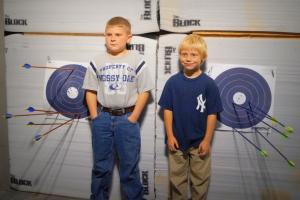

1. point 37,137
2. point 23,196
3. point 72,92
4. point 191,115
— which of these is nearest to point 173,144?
point 191,115

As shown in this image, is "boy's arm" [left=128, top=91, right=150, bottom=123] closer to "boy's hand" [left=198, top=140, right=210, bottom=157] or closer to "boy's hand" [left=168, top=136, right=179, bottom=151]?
"boy's hand" [left=168, top=136, right=179, bottom=151]

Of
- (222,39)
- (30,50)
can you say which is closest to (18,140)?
(30,50)

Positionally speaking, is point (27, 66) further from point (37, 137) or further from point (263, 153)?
point (263, 153)

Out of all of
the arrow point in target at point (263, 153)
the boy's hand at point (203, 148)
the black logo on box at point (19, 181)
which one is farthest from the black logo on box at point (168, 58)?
the black logo on box at point (19, 181)

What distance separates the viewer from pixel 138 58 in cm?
142

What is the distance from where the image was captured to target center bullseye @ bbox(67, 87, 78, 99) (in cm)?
160

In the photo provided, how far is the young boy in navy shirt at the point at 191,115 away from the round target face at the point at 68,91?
505mm

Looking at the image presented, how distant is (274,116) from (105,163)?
0.93 meters

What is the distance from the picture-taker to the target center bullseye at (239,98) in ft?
4.75

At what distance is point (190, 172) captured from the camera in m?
1.48

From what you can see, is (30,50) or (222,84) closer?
(222,84)

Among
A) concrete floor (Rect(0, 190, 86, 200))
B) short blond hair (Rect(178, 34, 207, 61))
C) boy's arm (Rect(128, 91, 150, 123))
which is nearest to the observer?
short blond hair (Rect(178, 34, 207, 61))

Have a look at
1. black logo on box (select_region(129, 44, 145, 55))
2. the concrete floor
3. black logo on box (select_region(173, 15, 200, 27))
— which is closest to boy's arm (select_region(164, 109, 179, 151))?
black logo on box (select_region(129, 44, 145, 55))

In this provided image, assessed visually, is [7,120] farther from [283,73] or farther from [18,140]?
[283,73]
